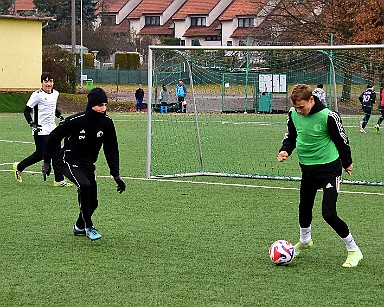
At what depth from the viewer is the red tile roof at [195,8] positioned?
327 ft

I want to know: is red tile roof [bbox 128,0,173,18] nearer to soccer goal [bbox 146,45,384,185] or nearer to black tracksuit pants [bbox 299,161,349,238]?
soccer goal [bbox 146,45,384,185]

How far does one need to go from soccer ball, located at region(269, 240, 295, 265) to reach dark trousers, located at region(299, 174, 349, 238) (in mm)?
435

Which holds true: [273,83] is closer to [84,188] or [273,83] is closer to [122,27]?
[84,188]

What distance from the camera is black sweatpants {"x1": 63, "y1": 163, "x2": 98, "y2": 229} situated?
9742 mm

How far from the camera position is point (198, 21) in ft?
330

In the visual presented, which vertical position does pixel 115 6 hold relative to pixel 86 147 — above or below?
above

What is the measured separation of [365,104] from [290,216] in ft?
40.9

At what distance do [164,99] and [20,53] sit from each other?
67.1ft

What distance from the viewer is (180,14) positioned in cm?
10056

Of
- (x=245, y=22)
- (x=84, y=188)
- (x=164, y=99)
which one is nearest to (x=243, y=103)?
Answer: (x=164, y=99)

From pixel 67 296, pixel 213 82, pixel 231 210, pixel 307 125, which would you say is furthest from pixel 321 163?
pixel 213 82

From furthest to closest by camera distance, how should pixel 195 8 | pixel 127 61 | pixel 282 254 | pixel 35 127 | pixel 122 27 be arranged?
pixel 122 27
pixel 195 8
pixel 127 61
pixel 35 127
pixel 282 254

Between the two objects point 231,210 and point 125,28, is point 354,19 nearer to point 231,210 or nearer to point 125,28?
point 231,210

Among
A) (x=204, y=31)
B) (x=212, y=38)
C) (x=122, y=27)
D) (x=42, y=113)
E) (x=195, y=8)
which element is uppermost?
(x=195, y=8)
